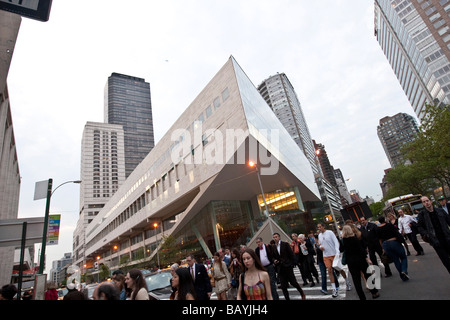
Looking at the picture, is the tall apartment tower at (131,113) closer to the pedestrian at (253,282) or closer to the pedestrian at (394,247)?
the pedestrian at (394,247)

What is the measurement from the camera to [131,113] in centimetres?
14938

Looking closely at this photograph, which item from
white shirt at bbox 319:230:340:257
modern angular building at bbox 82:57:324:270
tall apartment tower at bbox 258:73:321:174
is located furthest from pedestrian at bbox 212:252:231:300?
tall apartment tower at bbox 258:73:321:174

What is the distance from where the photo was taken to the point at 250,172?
27938 mm

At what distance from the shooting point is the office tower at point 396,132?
173625mm

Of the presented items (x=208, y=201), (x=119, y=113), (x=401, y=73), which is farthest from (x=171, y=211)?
(x=119, y=113)

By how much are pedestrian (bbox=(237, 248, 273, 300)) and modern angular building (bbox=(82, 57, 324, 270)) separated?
16491mm

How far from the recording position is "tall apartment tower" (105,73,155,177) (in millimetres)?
135875

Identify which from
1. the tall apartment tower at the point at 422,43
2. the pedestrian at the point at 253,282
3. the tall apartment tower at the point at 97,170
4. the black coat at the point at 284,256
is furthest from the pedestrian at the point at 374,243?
the tall apartment tower at the point at 97,170

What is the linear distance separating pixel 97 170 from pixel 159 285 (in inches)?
4500

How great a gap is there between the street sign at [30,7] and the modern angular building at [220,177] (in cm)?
1819

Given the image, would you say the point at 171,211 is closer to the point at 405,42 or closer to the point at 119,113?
the point at 405,42

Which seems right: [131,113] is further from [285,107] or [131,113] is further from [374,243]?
Answer: [374,243]

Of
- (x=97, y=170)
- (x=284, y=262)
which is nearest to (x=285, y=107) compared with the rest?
(x=97, y=170)
